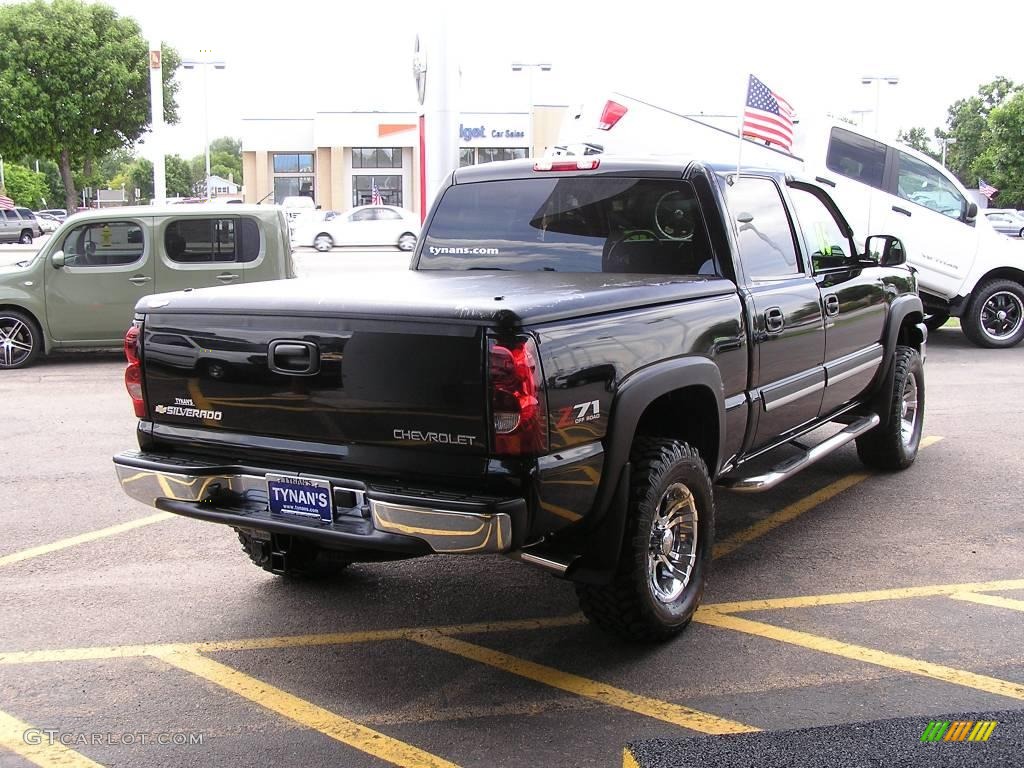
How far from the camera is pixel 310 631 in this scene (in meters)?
4.36

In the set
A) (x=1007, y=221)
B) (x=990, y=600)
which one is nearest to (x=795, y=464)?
(x=990, y=600)

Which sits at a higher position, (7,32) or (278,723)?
(7,32)

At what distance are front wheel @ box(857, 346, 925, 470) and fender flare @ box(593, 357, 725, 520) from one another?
311cm

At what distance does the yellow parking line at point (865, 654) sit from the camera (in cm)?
379

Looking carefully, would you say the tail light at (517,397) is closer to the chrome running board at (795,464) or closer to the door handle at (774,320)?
the chrome running board at (795,464)

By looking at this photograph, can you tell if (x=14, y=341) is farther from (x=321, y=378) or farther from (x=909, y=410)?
(x=909, y=410)

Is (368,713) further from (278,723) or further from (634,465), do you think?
(634,465)

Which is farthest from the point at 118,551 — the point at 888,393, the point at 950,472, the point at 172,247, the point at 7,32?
the point at 7,32

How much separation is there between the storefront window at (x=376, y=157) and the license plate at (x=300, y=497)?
5360cm

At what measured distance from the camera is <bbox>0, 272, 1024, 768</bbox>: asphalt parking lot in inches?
138

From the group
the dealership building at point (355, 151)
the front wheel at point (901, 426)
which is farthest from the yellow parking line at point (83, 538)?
the dealership building at point (355, 151)

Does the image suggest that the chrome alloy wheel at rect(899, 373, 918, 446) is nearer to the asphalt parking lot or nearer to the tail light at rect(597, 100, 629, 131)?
the asphalt parking lot

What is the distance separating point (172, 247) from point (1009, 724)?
9809 millimetres

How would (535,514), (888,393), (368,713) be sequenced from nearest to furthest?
Result: (535,514) → (368,713) → (888,393)
